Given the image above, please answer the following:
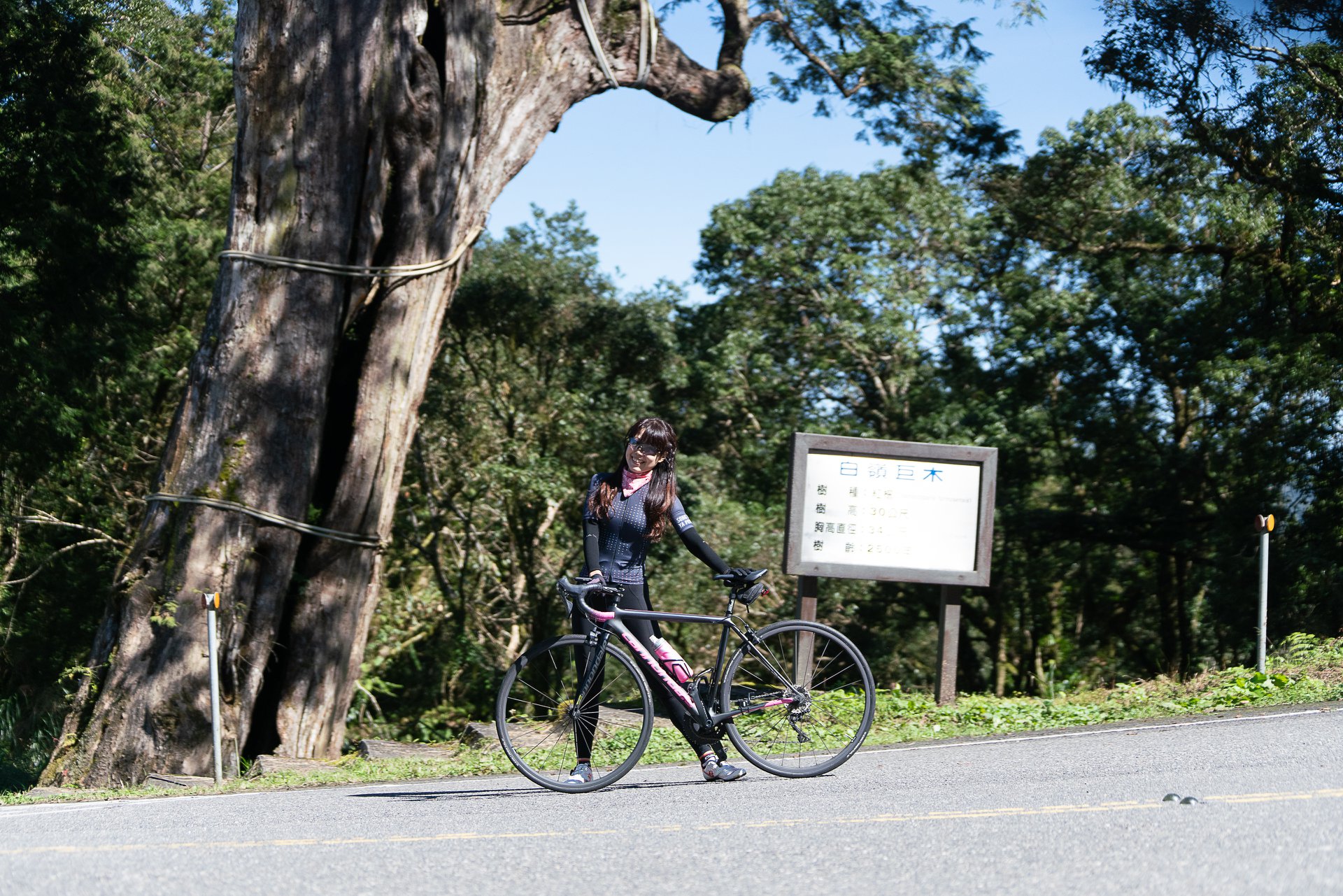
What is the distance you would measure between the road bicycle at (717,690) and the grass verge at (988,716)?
57.5 inches

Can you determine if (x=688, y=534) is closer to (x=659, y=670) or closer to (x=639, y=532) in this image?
(x=639, y=532)

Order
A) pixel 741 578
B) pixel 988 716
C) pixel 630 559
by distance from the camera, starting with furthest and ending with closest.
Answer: pixel 988 716 → pixel 630 559 → pixel 741 578

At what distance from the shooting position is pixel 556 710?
668 centimetres

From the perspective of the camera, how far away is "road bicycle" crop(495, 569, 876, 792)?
21.4 feet

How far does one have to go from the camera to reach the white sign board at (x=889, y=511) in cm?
1045

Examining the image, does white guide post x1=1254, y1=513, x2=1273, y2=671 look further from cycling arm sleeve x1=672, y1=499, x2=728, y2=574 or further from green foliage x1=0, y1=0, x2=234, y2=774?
green foliage x1=0, y1=0, x2=234, y2=774

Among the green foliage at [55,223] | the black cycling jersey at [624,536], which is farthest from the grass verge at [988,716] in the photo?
the green foliage at [55,223]

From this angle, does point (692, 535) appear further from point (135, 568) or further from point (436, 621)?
point (436, 621)

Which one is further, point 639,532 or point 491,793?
point 491,793

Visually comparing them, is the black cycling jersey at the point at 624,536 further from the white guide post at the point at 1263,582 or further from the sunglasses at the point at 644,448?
the white guide post at the point at 1263,582

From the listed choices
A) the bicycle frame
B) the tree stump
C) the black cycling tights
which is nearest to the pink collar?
the black cycling tights

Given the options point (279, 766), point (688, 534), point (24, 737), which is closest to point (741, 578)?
point (688, 534)

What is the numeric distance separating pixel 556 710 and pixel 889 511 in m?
4.52

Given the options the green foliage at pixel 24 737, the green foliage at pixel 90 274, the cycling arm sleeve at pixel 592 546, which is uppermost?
the green foliage at pixel 90 274
